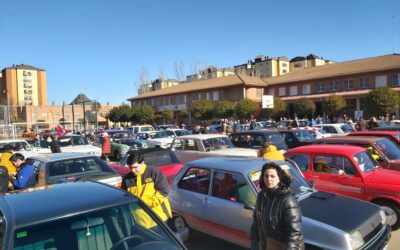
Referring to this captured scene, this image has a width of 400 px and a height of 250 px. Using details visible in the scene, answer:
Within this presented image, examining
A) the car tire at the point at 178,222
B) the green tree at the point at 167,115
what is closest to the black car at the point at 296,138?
the car tire at the point at 178,222

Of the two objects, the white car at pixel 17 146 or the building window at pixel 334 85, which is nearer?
the white car at pixel 17 146

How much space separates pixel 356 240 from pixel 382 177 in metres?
3.05

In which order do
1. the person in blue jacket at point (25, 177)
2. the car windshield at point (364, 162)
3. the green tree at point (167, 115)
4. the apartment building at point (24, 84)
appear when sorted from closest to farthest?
the car windshield at point (364, 162) → the person in blue jacket at point (25, 177) → the green tree at point (167, 115) → the apartment building at point (24, 84)

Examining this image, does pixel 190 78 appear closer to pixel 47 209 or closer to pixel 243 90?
pixel 243 90

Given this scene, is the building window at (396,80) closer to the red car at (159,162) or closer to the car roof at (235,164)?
the red car at (159,162)

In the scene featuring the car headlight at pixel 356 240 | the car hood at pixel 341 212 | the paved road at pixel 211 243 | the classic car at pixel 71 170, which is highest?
the classic car at pixel 71 170

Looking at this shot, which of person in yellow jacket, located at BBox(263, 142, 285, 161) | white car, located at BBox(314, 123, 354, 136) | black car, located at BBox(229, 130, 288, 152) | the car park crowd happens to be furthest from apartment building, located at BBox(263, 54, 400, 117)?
person in yellow jacket, located at BBox(263, 142, 285, 161)

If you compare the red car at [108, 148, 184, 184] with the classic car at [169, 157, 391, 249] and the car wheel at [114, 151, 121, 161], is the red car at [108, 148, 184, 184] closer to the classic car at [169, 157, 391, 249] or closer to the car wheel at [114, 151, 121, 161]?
the classic car at [169, 157, 391, 249]

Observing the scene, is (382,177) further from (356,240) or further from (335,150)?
(356,240)

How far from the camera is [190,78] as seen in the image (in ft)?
297

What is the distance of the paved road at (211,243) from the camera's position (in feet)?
18.8

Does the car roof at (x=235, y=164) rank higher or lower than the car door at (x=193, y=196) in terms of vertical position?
higher

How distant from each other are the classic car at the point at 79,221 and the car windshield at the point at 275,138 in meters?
11.0

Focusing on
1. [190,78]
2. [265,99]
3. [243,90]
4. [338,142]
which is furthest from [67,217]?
[190,78]
